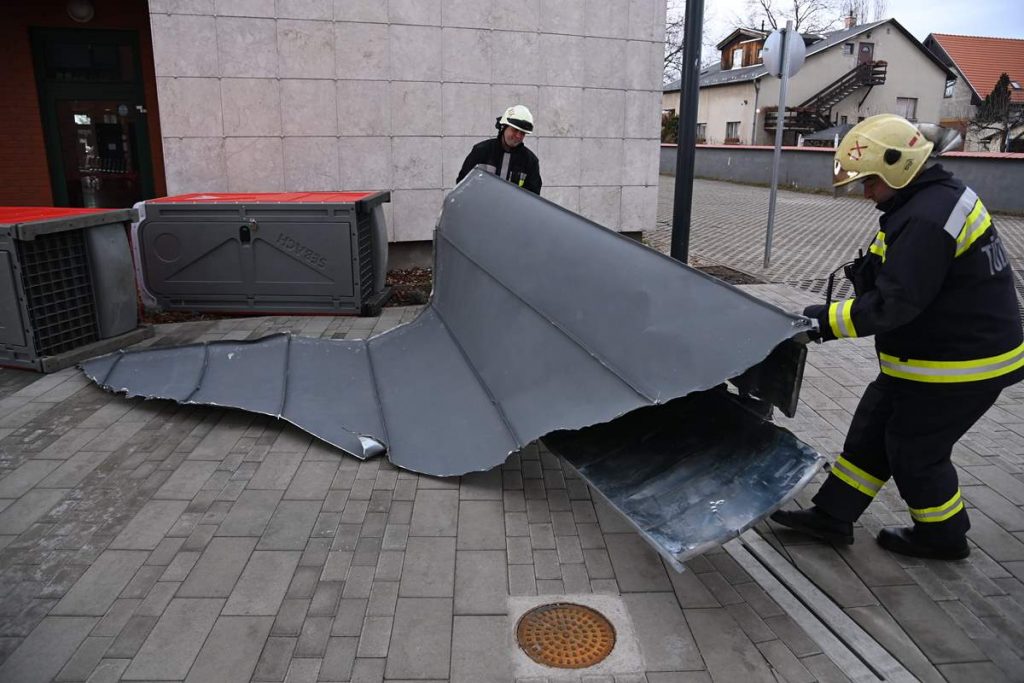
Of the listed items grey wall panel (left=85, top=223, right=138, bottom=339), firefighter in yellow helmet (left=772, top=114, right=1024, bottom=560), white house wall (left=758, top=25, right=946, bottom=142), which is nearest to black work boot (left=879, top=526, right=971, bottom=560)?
firefighter in yellow helmet (left=772, top=114, right=1024, bottom=560)

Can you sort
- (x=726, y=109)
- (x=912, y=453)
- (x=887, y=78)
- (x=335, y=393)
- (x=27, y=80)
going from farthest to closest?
(x=726, y=109) → (x=887, y=78) → (x=27, y=80) → (x=335, y=393) → (x=912, y=453)

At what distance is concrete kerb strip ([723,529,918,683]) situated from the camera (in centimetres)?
277

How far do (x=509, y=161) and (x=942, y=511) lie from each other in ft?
13.6

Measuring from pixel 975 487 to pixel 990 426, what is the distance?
108 cm

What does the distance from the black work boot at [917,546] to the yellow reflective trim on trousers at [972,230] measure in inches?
53.1

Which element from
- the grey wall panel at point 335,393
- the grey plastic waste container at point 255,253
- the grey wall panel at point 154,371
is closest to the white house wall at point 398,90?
the grey plastic waste container at point 255,253

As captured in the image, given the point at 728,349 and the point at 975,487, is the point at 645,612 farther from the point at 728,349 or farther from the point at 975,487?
the point at 975,487

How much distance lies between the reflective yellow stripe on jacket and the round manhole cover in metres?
2.04

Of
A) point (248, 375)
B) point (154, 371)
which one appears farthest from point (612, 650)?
point (154, 371)

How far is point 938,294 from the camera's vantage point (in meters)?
3.12

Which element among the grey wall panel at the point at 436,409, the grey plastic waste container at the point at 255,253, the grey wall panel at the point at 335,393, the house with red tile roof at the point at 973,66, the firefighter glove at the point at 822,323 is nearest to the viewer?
the firefighter glove at the point at 822,323

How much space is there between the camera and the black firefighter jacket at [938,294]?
2941 mm

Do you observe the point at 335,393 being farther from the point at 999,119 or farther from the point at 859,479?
the point at 999,119

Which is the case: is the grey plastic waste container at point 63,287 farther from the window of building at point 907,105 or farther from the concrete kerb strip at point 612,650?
the window of building at point 907,105
